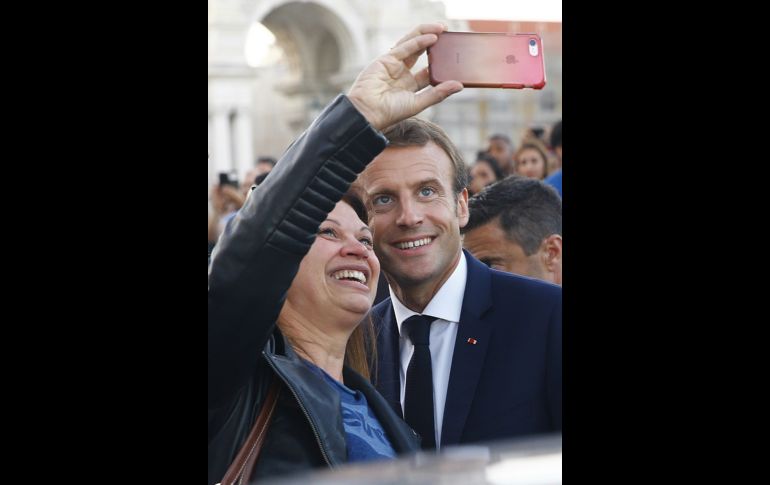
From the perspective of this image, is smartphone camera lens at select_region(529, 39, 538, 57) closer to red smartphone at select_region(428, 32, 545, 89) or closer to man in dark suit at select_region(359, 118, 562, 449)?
red smartphone at select_region(428, 32, 545, 89)

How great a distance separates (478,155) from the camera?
3.72 m

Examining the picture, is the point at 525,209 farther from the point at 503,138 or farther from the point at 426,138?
the point at 426,138

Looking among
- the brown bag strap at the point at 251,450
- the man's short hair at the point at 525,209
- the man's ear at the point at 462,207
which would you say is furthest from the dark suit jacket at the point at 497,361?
the brown bag strap at the point at 251,450

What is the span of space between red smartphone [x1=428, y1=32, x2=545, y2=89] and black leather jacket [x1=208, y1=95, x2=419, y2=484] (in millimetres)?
286

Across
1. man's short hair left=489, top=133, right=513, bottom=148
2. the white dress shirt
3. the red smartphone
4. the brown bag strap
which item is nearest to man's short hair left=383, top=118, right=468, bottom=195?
the red smartphone

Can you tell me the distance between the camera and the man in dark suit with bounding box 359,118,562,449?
312 cm

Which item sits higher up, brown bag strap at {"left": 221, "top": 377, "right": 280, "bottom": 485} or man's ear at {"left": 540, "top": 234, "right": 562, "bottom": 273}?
man's ear at {"left": 540, "top": 234, "right": 562, "bottom": 273}

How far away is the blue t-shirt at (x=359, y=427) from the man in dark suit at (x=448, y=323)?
3.0 inches

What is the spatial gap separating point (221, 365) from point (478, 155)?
3.96 ft

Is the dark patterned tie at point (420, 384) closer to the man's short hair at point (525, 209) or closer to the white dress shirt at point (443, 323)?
the white dress shirt at point (443, 323)

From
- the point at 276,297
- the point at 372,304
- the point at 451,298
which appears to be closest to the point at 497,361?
the point at 451,298

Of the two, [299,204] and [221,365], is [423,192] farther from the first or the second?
[221,365]

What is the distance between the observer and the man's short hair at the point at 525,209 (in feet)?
11.3
